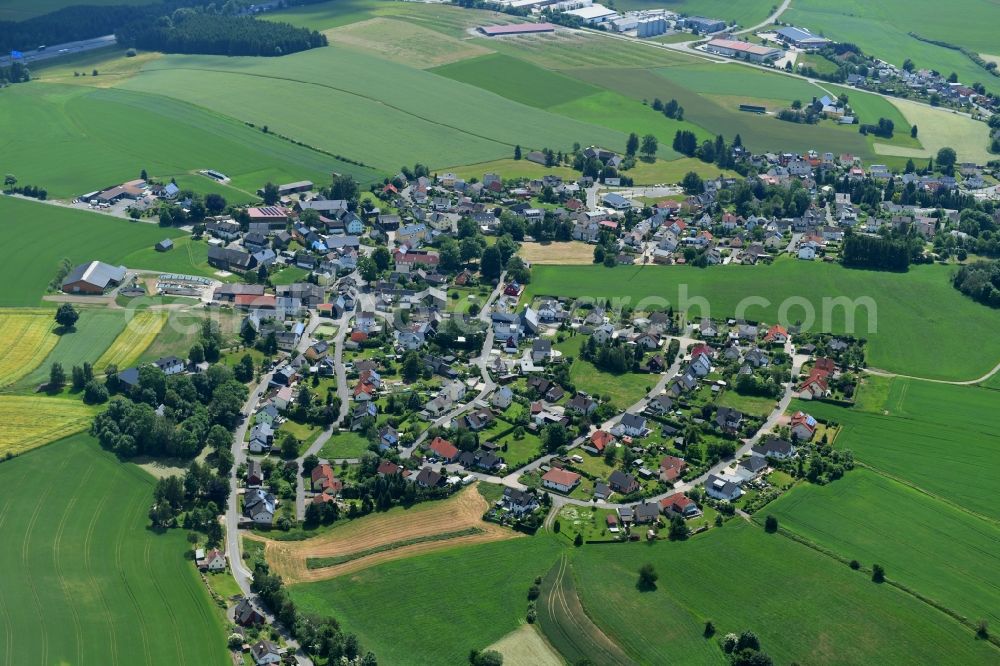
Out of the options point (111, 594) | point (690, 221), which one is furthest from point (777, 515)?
point (690, 221)

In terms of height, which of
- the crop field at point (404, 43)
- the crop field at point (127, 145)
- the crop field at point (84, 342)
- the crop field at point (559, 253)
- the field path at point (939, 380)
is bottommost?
the field path at point (939, 380)

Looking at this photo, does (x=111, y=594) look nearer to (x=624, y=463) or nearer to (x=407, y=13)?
(x=624, y=463)

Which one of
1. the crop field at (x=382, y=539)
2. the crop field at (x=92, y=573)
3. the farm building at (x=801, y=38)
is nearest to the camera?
the crop field at (x=92, y=573)

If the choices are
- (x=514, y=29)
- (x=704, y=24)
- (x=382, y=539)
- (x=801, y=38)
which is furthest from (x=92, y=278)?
(x=801, y=38)

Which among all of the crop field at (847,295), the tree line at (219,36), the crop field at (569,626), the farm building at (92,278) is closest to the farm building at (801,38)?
the tree line at (219,36)

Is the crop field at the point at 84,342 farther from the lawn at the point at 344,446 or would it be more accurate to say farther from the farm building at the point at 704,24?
the farm building at the point at 704,24

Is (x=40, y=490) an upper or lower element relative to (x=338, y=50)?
lower

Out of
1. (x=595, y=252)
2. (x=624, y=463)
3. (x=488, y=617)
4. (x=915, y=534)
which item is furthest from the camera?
(x=595, y=252)
